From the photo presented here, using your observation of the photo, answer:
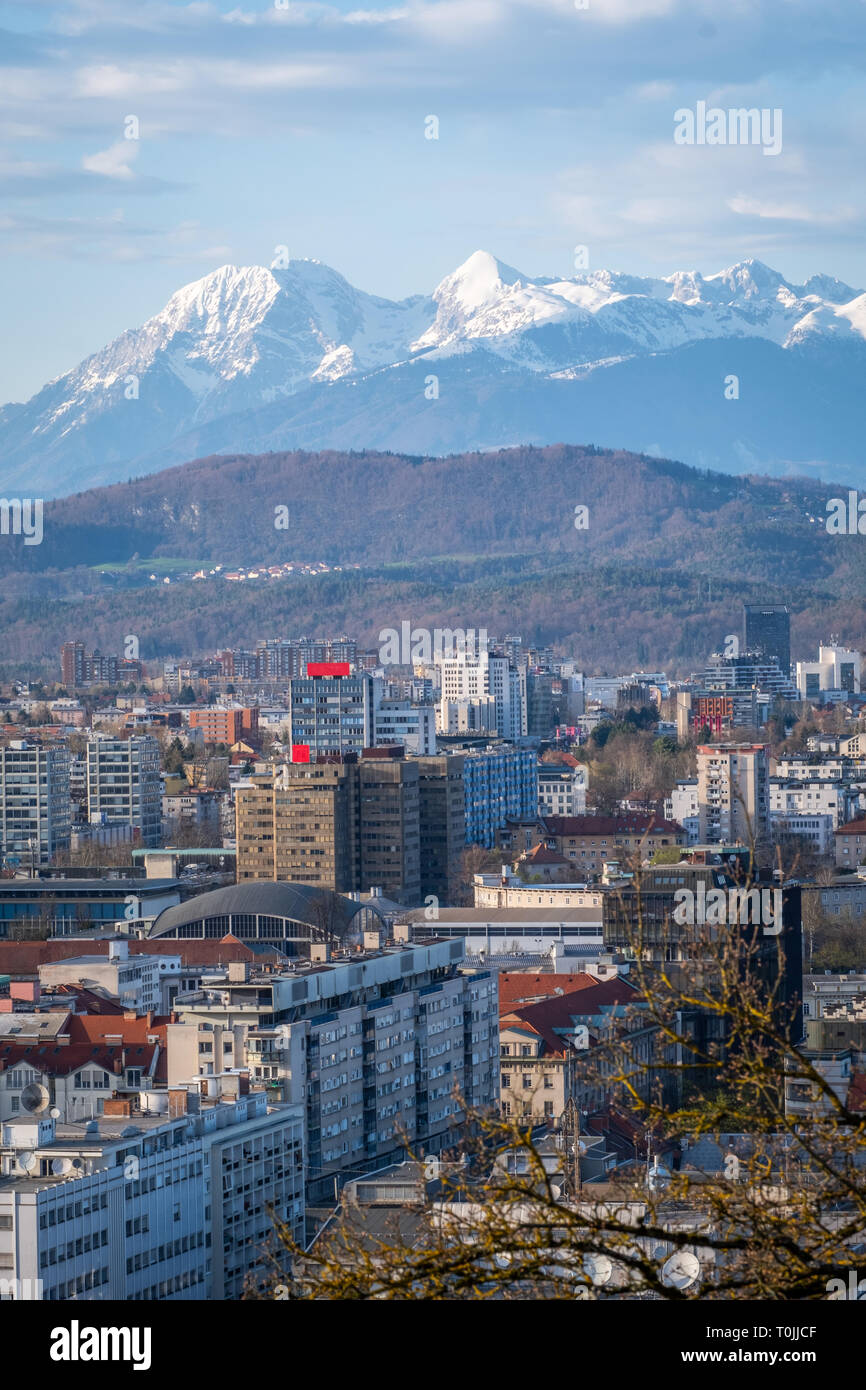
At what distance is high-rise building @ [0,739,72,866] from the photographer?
5384cm

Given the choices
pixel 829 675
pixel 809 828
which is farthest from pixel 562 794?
pixel 829 675

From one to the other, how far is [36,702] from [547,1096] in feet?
255

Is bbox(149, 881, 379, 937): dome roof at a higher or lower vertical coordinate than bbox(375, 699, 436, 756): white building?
lower

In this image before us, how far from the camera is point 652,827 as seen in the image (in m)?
51.1

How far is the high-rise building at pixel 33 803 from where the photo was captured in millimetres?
53844

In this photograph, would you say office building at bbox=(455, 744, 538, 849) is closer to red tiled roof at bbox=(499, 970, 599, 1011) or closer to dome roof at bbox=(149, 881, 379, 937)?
dome roof at bbox=(149, 881, 379, 937)

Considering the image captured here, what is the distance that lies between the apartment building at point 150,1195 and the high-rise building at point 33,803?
36.3m

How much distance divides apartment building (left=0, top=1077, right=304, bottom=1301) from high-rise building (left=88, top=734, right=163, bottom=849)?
3985 centimetres

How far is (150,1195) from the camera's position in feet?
50.5

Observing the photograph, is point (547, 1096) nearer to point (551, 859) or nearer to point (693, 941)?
point (693, 941)

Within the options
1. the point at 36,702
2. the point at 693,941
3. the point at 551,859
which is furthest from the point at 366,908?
the point at 36,702

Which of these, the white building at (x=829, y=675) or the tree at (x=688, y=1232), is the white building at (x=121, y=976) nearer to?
the tree at (x=688, y=1232)

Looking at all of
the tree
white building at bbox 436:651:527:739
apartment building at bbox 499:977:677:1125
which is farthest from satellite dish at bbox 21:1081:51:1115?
white building at bbox 436:651:527:739
